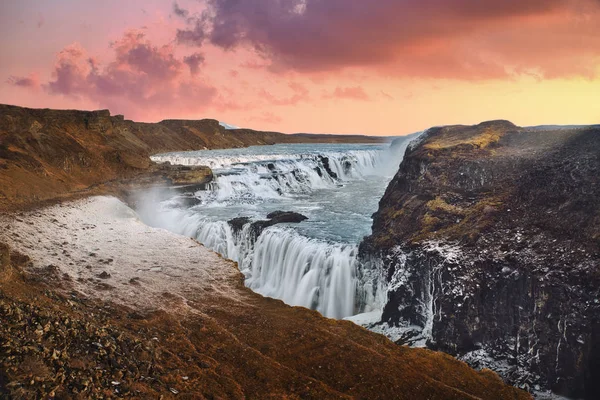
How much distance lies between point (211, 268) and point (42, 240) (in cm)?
622

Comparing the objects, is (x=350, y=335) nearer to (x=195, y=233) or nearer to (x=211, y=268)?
(x=211, y=268)

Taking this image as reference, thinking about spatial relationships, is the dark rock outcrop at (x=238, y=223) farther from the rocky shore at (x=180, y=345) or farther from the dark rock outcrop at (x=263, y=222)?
the rocky shore at (x=180, y=345)

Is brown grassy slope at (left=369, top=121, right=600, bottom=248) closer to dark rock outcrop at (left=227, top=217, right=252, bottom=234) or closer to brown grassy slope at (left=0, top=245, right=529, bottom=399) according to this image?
brown grassy slope at (left=0, top=245, right=529, bottom=399)

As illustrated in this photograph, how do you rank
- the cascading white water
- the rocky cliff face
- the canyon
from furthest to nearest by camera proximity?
the cascading white water < the rocky cliff face < the canyon

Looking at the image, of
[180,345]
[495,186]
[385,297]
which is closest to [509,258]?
Answer: [495,186]

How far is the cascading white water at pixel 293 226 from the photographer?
15.2 metres

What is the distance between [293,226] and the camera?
67.7ft

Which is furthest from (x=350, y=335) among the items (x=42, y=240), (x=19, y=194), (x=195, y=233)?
(x=19, y=194)

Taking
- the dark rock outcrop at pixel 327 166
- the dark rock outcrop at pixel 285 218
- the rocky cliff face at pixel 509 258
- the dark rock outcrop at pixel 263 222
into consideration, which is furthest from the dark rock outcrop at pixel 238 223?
the dark rock outcrop at pixel 327 166

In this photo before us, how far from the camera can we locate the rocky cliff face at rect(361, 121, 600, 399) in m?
8.77

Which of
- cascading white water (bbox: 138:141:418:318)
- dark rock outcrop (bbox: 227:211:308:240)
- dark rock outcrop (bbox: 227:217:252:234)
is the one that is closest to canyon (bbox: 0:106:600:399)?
cascading white water (bbox: 138:141:418:318)

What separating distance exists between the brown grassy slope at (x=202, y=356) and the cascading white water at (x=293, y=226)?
5.25 meters

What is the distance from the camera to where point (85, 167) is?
107 feet

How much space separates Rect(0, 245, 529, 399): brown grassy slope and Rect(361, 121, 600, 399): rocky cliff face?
6.14 feet
